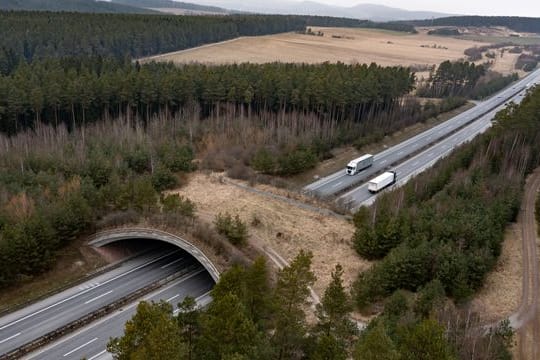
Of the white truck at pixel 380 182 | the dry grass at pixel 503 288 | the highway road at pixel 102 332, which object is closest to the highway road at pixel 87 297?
the highway road at pixel 102 332

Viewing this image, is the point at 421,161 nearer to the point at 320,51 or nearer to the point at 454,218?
the point at 454,218

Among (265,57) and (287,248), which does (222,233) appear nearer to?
(287,248)

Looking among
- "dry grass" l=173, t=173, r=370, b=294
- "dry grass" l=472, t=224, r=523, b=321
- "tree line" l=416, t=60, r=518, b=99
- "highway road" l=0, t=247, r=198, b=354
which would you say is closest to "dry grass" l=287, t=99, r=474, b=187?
"dry grass" l=173, t=173, r=370, b=294

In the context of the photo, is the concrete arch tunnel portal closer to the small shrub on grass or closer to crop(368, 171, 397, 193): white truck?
the small shrub on grass

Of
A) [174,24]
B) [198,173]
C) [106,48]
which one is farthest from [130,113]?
[174,24]

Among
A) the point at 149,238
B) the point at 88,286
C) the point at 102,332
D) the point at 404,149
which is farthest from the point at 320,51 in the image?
the point at 102,332

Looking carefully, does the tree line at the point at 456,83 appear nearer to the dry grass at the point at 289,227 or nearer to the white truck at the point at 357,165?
the white truck at the point at 357,165
